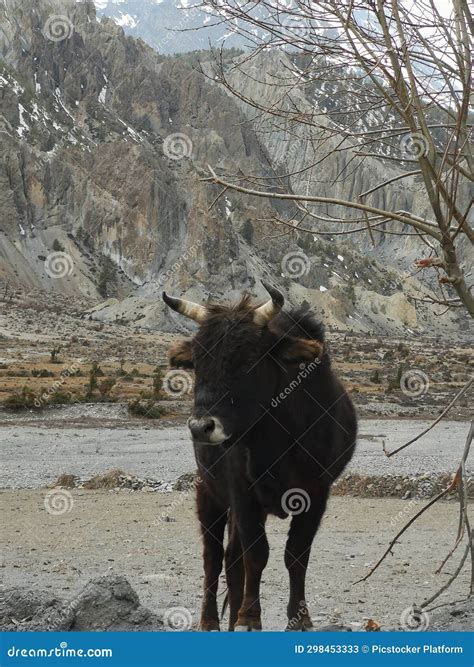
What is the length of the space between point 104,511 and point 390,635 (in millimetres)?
9301

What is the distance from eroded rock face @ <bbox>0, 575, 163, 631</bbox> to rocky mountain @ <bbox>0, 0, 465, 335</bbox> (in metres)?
72.3

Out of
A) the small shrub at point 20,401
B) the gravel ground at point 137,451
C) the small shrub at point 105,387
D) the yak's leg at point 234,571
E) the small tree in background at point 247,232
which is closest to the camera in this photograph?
the yak's leg at point 234,571

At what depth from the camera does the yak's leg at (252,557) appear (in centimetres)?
582

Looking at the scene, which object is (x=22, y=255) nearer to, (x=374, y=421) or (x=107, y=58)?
(x=107, y=58)

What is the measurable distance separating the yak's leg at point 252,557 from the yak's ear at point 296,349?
1.16 metres

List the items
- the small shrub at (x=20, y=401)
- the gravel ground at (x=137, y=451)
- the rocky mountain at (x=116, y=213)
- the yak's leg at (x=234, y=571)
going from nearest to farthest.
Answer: the yak's leg at (x=234, y=571)
the gravel ground at (x=137, y=451)
the small shrub at (x=20, y=401)
the rocky mountain at (x=116, y=213)

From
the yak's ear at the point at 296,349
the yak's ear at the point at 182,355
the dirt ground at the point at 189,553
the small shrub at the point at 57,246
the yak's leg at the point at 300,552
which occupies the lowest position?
the dirt ground at the point at 189,553

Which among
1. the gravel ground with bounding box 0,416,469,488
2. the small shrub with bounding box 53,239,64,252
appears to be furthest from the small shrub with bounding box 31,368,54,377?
the small shrub with bounding box 53,239,64,252

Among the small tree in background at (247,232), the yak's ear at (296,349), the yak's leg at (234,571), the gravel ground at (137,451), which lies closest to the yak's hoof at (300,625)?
the yak's leg at (234,571)

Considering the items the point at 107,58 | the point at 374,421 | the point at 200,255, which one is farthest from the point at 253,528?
the point at 107,58

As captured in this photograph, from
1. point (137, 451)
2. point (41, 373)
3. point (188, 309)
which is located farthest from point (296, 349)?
point (41, 373)

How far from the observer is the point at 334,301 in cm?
9925

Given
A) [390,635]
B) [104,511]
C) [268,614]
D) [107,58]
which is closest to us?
[390,635]

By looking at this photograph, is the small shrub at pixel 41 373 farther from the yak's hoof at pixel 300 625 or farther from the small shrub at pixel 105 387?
the yak's hoof at pixel 300 625
